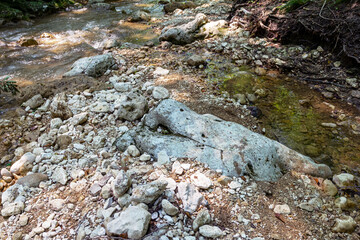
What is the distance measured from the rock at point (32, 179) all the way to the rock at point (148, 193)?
1.40m

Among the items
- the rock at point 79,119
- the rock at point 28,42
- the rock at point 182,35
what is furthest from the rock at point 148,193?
the rock at point 28,42

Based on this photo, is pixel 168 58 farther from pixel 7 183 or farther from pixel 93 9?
pixel 93 9

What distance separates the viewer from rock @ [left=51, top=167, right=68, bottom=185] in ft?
8.66

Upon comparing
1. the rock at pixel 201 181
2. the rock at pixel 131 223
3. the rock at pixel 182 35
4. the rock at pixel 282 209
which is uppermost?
the rock at pixel 182 35

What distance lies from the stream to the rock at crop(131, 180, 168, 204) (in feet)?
8.18

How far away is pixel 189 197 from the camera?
6.95 ft

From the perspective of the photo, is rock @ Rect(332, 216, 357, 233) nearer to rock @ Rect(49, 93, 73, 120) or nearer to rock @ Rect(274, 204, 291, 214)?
rock @ Rect(274, 204, 291, 214)

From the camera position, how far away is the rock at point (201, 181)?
91.2 inches

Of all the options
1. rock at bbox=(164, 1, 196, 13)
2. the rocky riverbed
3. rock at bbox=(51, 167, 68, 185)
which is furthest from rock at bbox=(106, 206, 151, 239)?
rock at bbox=(164, 1, 196, 13)

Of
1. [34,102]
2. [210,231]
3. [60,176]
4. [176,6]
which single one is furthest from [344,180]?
[176,6]

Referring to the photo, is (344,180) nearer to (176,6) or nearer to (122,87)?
(122,87)

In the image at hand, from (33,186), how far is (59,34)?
8.06m

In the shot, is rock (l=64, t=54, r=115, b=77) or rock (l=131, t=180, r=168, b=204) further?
rock (l=64, t=54, r=115, b=77)

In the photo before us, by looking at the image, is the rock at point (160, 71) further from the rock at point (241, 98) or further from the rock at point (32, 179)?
the rock at point (32, 179)
